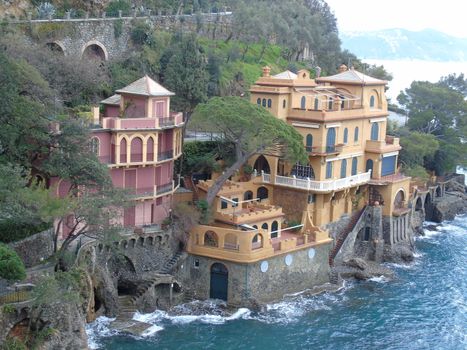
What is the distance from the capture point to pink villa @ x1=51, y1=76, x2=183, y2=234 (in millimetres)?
45219

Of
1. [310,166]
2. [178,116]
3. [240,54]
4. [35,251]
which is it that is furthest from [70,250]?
[240,54]

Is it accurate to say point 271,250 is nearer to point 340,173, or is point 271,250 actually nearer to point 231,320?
point 231,320

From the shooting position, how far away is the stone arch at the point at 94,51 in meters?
67.2

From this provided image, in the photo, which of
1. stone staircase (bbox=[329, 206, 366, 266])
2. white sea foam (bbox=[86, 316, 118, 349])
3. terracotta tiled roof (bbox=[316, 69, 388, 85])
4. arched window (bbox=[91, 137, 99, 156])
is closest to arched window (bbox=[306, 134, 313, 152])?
terracotta tiled roof (bbox=[316, 69, 388, 85])

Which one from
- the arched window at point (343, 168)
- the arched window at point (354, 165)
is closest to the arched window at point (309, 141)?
the arched window at point (343, 168)

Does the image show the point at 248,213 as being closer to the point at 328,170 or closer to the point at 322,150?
the point at 322,150

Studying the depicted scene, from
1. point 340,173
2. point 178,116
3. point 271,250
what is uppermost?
point 178,116

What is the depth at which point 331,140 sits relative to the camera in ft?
186

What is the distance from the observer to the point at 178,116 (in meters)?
49.4

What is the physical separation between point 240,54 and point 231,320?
48820 mm

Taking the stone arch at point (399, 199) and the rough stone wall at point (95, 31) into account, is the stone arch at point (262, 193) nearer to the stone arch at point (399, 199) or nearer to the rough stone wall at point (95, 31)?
the stone arch at point (399, 199)

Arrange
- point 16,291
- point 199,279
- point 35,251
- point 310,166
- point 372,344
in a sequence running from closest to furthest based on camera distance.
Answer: point 16,291 → point 35,251 → point 372,344 → point 199,279 → point 310,166

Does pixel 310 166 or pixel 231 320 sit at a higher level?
pixel 310 166

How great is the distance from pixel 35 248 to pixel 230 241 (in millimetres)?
13209
